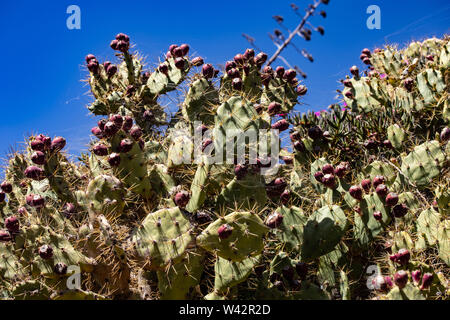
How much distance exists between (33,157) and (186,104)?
1.22 m

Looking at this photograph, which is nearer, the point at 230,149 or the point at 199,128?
the point at 230,149

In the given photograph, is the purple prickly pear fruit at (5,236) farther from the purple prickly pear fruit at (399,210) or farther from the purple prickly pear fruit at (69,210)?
the purple prickly pear fruit at (399,210)

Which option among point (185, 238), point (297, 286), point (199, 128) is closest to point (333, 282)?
point (297, 286)

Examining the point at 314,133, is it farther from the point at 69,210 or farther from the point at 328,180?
the point at 69,210

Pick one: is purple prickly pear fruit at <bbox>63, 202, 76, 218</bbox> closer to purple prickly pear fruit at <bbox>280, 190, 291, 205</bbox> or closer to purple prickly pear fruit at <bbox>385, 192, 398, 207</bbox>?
purple prickly pear fruit at <bbox>280, 190, 291, 205</bbox>

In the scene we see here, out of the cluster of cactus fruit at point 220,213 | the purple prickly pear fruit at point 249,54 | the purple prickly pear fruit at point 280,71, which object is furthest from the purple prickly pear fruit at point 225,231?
the purple prickly pear fruit at point 280,71

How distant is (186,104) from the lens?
11.4 ft

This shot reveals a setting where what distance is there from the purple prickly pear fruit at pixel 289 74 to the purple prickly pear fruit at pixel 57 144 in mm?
1890

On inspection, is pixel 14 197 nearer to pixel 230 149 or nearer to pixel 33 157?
pixel 33 157

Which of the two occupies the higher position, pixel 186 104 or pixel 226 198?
pixel 186 104

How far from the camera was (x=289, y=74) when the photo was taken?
12.3 ft

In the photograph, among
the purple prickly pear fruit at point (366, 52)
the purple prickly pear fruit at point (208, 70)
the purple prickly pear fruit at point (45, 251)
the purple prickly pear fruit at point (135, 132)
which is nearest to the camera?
the purple prickly pear fruit at point (45, 251)

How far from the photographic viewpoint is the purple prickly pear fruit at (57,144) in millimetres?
2877

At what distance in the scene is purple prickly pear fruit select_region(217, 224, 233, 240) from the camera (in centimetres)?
237
